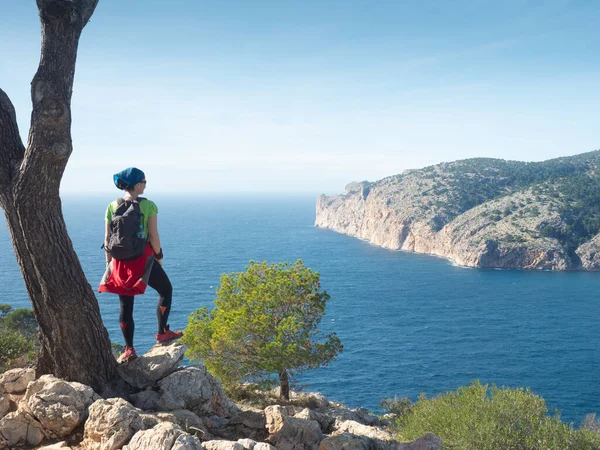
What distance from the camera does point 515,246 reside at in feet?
378

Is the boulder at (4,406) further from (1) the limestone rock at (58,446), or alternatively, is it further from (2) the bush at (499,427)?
(2) the bush at (499,427)

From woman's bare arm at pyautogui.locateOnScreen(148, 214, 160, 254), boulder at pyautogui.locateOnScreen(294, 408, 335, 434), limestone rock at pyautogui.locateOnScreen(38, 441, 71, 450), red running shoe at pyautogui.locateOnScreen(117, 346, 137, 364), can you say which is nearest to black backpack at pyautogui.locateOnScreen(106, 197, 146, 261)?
woman's bare arm at pyautogui.locateOnScreen(148, 214, 160, 254)

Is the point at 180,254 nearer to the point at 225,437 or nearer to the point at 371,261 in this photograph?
the point at 371,261

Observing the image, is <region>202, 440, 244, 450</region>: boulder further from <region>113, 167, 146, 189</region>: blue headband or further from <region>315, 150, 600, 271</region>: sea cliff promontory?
<region>315, 150, 600, 271</region>: sea cliff promontory

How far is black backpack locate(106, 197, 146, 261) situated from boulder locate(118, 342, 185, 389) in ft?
7.31

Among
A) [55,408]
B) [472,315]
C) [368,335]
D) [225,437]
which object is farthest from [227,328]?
[472,315]

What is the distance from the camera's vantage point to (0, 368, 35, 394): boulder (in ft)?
26.6

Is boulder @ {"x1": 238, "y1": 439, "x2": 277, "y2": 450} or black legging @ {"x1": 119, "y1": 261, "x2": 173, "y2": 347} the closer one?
boulder @ {"x1": 238, "y1": 439, "x2": 277, "y2": 450}

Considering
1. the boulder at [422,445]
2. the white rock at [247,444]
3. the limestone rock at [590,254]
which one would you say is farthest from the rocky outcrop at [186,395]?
the limestone rock at [590,254]

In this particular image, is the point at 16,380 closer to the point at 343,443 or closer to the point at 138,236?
the point at 138,236

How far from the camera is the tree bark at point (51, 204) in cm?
721

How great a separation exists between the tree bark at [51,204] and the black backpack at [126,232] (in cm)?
71

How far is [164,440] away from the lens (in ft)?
20.0

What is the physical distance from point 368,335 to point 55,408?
199ft
